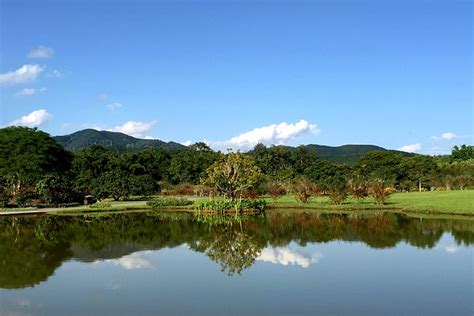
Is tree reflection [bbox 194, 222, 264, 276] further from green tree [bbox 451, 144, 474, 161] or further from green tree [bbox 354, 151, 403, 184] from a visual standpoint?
green tree [bbox 451, 144, 474, 161]

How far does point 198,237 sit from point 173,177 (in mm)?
43937

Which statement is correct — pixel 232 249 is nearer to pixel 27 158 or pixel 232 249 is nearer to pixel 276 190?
pixel 276 190

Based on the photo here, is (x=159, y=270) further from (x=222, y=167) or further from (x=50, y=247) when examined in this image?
(x=222, y=167)

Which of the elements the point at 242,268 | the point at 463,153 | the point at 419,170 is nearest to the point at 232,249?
the point at 242,268

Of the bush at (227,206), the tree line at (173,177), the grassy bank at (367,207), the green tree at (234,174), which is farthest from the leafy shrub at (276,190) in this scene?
the bush at (227,206)

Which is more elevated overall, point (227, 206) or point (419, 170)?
point (419, 170)

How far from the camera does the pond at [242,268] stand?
10.5 metres

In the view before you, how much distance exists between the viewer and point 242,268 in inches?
565

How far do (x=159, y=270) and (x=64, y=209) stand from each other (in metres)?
22.4

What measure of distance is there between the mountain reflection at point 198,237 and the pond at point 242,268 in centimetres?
5

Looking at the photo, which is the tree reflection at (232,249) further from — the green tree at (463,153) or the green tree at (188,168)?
the green tree at (463,153)

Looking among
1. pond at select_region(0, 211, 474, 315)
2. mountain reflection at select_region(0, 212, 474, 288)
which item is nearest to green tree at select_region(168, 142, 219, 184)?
mountain reflection at select_region(0, 212, 474, 288)

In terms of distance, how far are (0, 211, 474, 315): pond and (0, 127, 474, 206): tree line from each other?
10.7 metres

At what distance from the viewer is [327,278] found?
12.9 m
